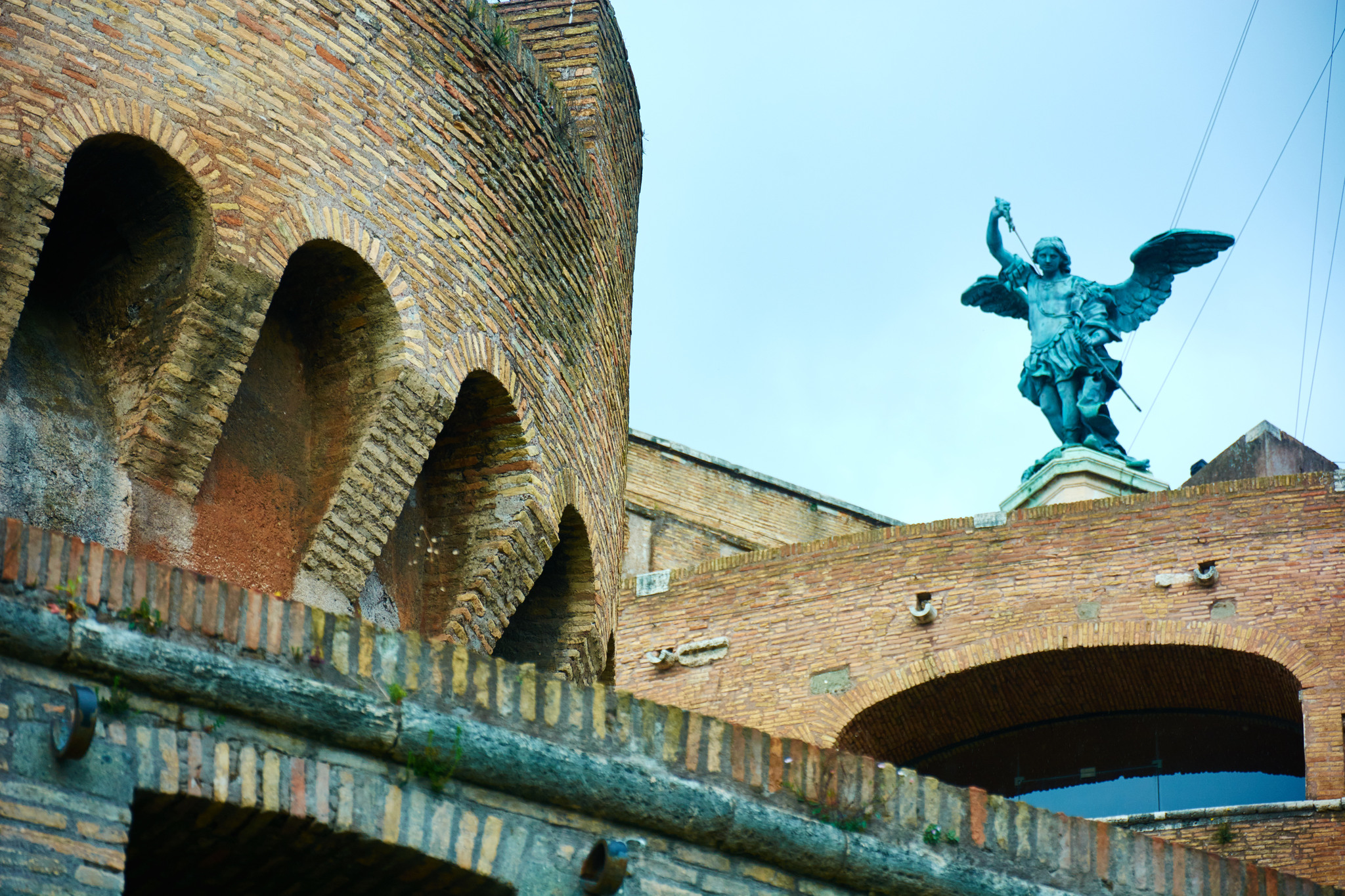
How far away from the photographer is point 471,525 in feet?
26.5

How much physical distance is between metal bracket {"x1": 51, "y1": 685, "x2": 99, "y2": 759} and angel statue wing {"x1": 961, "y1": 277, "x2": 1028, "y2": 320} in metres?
16.4

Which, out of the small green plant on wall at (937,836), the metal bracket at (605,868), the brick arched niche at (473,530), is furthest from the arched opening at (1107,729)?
the metal bracket at (605,868)

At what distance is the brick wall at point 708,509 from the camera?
2072cm

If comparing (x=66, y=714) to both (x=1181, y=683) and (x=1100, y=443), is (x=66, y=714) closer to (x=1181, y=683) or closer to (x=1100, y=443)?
(x=1181, y=683)

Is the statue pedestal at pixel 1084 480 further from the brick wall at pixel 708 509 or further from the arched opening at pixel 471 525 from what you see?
the arched opening at pixel 471 525

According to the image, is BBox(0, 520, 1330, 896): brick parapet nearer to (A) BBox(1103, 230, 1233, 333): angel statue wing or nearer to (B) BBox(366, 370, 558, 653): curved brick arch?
(B) BBox(366, 370, 558, 653): curved brick arch

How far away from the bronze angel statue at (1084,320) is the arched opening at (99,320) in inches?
508

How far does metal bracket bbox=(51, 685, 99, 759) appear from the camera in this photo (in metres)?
4.36

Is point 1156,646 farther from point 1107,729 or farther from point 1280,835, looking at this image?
point 1280,835

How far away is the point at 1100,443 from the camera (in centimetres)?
1875

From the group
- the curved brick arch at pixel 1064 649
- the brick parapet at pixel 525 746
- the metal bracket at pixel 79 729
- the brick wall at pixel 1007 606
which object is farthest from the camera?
the brick wall at pixel 1007 606

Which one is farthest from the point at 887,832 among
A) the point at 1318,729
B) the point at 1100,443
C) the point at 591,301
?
the point at 1100,443

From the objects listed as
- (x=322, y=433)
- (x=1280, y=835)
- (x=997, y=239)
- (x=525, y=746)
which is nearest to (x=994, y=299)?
(x=997, y=239)

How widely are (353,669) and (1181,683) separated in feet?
35.7
